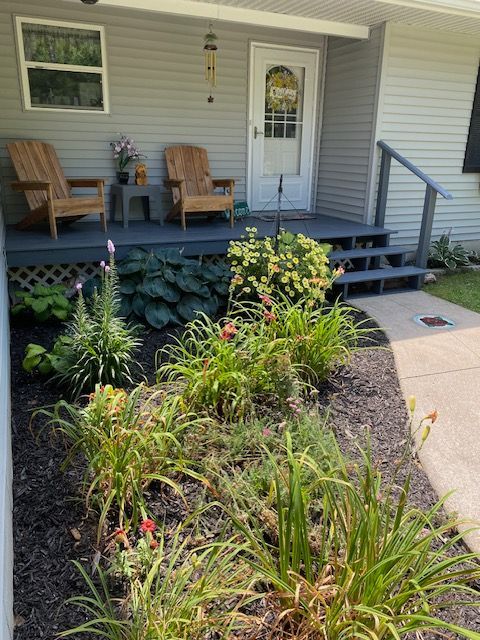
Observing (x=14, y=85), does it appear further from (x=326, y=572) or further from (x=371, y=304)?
(x=326, y=572)

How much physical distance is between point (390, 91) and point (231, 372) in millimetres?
4454

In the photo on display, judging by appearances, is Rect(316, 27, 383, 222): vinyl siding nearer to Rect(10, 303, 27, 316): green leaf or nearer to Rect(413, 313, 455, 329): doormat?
Rect(413, 313, 455, 329): doormat

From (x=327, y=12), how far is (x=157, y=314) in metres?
3.51

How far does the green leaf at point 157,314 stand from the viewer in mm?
3932

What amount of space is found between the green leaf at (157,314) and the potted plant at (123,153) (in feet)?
7.30

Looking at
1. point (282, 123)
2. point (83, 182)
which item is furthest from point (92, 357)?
point (282, 123)

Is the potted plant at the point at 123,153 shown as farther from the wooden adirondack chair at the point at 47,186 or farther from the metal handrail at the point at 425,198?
the metal handrail at the point at 425,198

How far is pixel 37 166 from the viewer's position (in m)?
5.09

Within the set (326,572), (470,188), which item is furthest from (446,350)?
(470,188)

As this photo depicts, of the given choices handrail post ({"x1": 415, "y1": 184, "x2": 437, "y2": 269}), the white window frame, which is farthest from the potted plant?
handrail post ({"x1": 415, "y1": 184, "x2": 437, "y2": 269})

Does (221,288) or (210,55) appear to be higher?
(210,55)

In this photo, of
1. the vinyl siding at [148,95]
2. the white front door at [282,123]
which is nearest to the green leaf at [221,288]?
the vinyl siding at [148,95]

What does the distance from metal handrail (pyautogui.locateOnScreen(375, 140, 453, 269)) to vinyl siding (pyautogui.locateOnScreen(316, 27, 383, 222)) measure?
0.19 metres

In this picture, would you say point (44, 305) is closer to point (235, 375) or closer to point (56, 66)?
point (235, 375)
